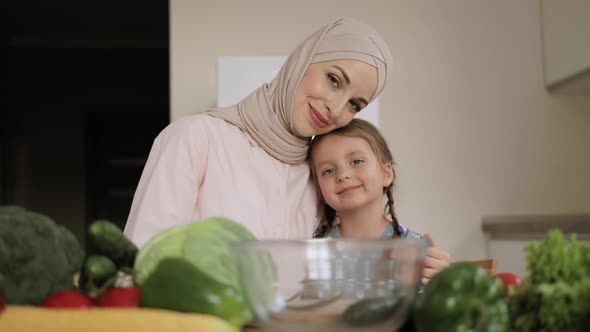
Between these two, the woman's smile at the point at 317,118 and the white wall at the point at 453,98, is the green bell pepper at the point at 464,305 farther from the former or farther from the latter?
the white wall at the point at 453,98

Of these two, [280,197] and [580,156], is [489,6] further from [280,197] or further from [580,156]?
[280,197]

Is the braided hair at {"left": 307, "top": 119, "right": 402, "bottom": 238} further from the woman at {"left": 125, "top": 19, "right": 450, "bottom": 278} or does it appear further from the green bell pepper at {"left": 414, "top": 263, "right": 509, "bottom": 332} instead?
the green bell pepper at {"left": 414, "top": 263, "right": 509, "bottom": 332}

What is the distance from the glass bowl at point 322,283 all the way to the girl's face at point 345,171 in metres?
1.05

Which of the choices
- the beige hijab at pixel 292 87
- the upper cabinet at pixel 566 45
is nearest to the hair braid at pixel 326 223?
the beige hijab at pixel 292 87

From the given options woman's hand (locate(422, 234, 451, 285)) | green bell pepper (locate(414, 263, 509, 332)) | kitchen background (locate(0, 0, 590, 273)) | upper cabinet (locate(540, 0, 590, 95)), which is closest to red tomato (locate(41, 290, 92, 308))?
green bell pepper (locate(414, 263, 509, 332))

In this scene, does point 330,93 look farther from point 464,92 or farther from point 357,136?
point 464,92

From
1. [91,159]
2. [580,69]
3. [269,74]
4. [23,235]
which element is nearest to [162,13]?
[91,159]

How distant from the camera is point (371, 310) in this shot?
56 cm

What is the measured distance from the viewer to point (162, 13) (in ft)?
15.5

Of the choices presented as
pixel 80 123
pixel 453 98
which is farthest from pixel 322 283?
pixel 80 123

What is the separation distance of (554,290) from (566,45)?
2.64 metres

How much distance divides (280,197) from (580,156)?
7.22 feet

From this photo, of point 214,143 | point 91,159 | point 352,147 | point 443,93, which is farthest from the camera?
point 91,159

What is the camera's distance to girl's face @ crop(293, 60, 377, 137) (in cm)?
143
